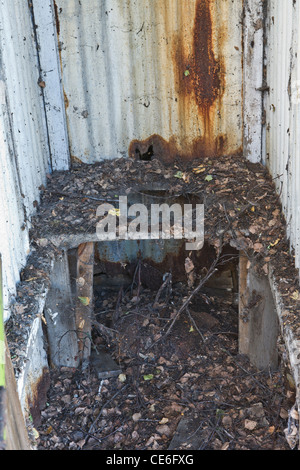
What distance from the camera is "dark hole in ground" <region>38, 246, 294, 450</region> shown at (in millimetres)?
3898

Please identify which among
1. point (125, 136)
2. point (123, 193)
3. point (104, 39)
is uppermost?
point (104, 39)

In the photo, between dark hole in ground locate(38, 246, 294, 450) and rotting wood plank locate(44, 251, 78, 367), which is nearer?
dark hole in ground locate(38, 246, 294, 450)

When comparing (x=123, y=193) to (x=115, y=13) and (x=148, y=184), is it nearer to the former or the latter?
(x=148, y=184)

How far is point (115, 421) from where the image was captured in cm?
421

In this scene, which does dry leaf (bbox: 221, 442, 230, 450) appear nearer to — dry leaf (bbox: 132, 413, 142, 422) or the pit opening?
the pit opening

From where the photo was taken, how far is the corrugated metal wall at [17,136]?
3809 millimetres

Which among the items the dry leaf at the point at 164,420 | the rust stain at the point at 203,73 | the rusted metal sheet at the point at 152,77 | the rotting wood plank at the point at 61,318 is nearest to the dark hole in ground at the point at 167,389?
the dry leaf at the point at 164,420

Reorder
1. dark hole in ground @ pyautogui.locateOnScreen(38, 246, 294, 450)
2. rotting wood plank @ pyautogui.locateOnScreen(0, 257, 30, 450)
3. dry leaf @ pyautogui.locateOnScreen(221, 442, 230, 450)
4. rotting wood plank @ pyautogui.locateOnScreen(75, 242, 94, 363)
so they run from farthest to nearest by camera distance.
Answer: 1. rotting wood plank @ pyautogui.locateOnScreen(75, 242, 94, 363)
2. dark hole in ground @ pyautogui.locateOnScreen(38, 246, 294, 450)
3. dry leaf @ pyautogui.locateOnScreen(221, 442, 230, 450)
4. rotting wood plank @ pyautogui.locateOnScreen(0, 257, 30, 450)

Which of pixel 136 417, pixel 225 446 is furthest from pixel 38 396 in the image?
pixel 225 446

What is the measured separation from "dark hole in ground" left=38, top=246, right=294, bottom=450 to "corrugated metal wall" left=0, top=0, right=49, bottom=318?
4.30 feet

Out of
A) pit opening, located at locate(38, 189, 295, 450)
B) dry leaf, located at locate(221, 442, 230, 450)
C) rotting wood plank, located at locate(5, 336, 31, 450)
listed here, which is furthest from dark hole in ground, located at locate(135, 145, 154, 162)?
rotting wood plank, located at locate(5, 336, 31, 450)

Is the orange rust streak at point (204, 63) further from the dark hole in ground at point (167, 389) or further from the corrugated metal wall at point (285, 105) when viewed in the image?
the dark hole in ground at point (167, 389)

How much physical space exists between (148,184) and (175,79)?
112 cm
